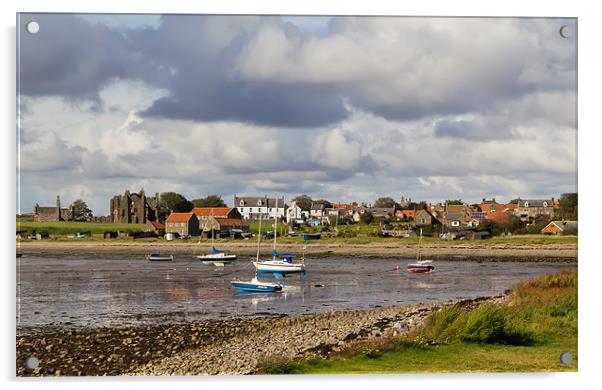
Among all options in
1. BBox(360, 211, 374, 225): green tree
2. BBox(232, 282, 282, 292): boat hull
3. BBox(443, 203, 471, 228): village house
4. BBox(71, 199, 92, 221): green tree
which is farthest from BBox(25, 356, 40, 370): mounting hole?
BBox(232, 282, 282, 292): boat hull

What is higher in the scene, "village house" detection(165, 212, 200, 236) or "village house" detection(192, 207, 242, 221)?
"village house" detection(192, 207, 242, 221)

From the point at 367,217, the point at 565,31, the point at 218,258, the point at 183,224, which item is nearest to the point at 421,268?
the point at 218,258

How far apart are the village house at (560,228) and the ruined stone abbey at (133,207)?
17.5 ft

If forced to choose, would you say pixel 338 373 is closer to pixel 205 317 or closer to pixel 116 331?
pixel 116 331

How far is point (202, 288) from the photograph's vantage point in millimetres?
19234

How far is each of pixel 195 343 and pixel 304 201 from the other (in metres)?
2.68

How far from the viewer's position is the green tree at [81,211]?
365 inches

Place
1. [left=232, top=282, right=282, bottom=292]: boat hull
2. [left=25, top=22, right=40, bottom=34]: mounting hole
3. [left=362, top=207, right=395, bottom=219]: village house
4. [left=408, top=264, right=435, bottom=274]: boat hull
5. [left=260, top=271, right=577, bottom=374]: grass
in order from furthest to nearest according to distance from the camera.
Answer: [left=408, top=264, right=435, bottom=274]: boat hull, [left=232, top=282, right=282, bottom=292]: boat hull, [left=362, top=207, right=395, bottom=219]: village house, [left=260, top=271, right=577, bottom=374]: grass, [left=25, top=22, right=40, bottom=34]: mounting hole

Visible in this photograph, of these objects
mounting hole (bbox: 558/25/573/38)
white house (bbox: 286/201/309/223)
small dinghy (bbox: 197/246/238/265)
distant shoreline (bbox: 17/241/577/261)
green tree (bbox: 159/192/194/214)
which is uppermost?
mounting hole (bbox: 558/25/573/38)

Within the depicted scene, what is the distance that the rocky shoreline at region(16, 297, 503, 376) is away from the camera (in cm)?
820

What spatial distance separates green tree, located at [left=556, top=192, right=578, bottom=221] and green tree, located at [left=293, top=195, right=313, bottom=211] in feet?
11.4

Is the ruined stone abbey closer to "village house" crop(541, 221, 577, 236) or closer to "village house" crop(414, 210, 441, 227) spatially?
"village house" crop(414, 210, 441, 227)

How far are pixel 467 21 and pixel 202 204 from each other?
4589 mm

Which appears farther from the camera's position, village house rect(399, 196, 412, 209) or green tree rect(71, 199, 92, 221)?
village house rect(399, 196, 412, 209)
